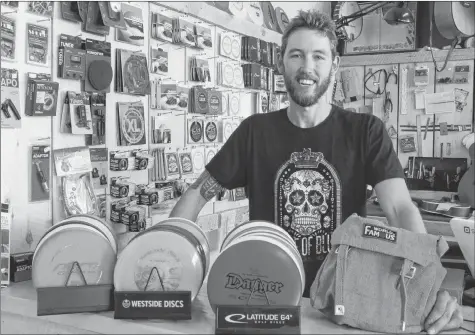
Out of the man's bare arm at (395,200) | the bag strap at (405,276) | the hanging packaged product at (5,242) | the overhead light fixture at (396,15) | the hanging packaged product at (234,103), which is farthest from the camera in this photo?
the overhead light fixture at (396,15)

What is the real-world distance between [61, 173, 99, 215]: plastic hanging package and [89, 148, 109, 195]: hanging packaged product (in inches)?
2.4

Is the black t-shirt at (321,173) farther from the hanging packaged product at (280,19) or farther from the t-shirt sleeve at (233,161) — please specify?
the hanging packaged product at (280,19)

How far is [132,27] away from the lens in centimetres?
277

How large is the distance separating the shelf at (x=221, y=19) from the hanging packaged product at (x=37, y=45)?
0.92 metres

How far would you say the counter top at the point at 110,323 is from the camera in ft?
4.87

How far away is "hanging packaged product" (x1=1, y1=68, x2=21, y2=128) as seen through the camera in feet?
6.86

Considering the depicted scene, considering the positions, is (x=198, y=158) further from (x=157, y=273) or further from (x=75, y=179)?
(x=157, y=273)

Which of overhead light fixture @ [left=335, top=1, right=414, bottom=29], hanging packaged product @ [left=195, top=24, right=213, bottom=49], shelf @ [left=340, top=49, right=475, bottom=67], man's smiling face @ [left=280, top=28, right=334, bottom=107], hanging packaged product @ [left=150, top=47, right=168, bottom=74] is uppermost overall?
overhead light fixture @ [left=335, top=1, right=414, bottom=29]

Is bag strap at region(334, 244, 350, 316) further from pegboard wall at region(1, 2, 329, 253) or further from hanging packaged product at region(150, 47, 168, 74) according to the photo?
hanging packaged product at region(150, 47, 168, 74)

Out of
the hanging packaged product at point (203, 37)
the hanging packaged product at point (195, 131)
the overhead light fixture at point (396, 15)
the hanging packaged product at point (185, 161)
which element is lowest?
the hanging packaged product at point (185, 161)

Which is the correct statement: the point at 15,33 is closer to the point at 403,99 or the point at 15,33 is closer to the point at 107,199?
the point at 107,199

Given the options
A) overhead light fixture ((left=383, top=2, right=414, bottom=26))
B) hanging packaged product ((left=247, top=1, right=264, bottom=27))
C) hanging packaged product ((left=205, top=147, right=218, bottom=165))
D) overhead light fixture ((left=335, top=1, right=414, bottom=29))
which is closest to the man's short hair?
hanging packaged product ((left=205, top=147, right=218, bottom=165))

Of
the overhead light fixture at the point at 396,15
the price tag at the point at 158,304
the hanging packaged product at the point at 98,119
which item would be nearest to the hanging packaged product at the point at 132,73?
the hanging packaged product at the point at 98,119

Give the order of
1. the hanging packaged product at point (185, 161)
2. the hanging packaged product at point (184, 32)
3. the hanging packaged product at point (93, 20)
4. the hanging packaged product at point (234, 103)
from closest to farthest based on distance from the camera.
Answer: the hanging packaged product at point (93, 20) < the hanging packaged product at point (184, 32) < the hanging packaged product at point (185, 161) < the hanging packaged product at point (234, 103)
